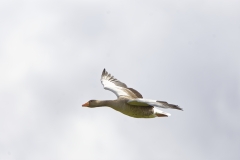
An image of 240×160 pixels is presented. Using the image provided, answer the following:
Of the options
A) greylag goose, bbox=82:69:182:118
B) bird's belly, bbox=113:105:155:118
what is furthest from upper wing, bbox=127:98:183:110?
bird's belly, bbox=113:105:155:118

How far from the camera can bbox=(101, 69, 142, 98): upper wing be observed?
27812mm

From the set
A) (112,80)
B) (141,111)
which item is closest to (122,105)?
(141,111)

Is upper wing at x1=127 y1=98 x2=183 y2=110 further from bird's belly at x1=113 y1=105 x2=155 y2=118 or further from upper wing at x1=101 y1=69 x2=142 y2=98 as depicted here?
upper wing at x1=101 y1=69 x2=142 y2=98

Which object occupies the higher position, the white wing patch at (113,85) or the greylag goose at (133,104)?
the white wing patch at (113,85)

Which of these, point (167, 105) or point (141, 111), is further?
point (141, 111)

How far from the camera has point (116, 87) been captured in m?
28.7

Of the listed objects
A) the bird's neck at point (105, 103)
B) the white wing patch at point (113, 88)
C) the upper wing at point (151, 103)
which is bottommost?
the upper wing at point (151, 103)

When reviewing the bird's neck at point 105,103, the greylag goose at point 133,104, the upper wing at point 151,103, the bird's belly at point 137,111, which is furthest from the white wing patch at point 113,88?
the upper wing at point 151,103

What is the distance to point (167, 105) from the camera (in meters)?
22.6

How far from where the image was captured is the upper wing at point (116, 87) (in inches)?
1095

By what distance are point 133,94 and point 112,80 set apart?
2.05m

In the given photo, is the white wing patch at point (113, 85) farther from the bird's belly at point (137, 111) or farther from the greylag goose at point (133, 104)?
the bird's belly at point (137, 111)

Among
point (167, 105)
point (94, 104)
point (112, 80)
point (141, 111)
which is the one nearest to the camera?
point (167, 105)

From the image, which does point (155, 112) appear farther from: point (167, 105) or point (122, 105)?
point (167, 105)
